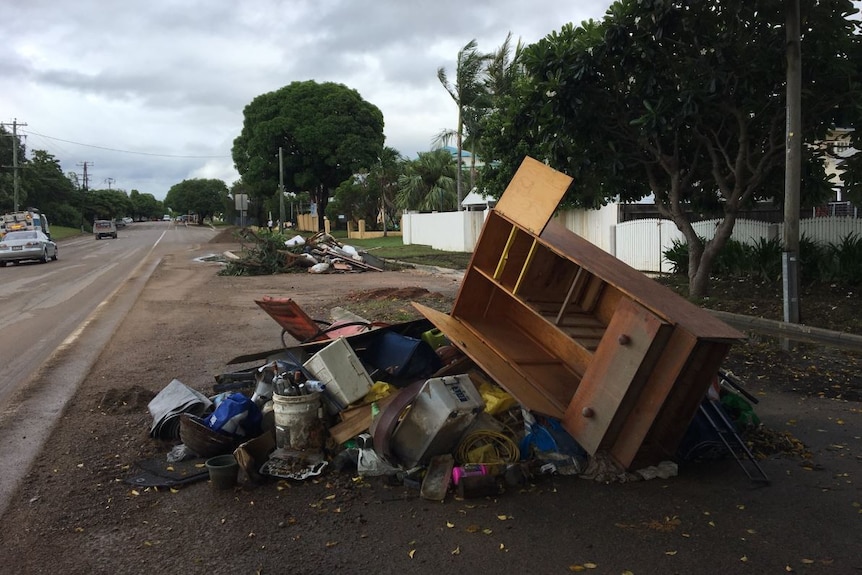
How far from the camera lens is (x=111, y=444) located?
17.3 ft

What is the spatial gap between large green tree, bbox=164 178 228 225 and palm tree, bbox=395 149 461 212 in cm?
9961

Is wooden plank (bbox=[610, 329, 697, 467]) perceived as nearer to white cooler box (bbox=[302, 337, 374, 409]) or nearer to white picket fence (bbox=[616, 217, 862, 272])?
white cooler box (bbox=[302, 337, 374, 409])

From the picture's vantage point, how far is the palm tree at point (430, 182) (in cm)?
4293

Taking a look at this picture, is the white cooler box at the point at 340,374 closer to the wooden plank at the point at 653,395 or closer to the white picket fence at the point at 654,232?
the wooden plank at the point at 653,395

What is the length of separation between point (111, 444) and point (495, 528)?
A: 10.5 ft

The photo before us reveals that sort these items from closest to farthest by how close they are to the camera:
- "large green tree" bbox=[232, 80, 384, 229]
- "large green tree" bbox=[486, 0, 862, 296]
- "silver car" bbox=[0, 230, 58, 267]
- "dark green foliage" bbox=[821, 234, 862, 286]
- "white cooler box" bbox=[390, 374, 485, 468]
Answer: "white cooler box" bbox=[390, 374, 485, 468]
"large green tree" bbox=[486, 0, 862, 296]
"dark green foliage" bbox=[821, 234, 862, 286]
"silver car" bbox=[0, 230, 58, 267]
"large green tree" bbox=[232, 80, 384, 229]

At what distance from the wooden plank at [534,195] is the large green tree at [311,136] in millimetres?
41754

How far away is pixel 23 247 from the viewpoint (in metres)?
26.5

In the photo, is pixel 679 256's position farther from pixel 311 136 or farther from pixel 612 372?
pixel 311 136

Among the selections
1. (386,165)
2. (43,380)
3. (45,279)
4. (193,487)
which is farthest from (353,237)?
(193,487)

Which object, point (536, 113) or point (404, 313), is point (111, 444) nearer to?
point (404, 313)

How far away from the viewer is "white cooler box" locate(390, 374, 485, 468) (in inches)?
173

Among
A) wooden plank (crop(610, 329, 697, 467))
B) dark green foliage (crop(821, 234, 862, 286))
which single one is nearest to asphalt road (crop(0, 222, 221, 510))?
wooden plank (crop(610, 329, 697, 467))

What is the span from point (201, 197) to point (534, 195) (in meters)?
143
